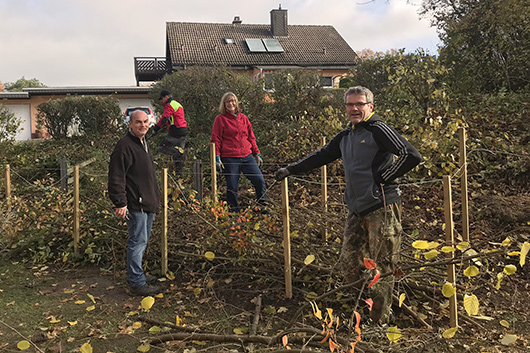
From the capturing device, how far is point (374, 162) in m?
3.53

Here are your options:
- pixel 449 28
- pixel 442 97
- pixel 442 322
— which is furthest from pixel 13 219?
pixel 449 28

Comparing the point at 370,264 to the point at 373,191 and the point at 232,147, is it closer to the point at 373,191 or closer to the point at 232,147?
the point at 373,191

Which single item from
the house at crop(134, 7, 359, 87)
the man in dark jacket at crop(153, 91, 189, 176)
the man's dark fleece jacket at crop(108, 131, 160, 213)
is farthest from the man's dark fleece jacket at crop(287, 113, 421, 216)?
the house at crop(134, 7, 359, 87)

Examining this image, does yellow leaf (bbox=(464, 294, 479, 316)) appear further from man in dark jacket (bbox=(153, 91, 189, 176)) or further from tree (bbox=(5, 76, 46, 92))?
tree (bbox=(5, 76, 46, 92))

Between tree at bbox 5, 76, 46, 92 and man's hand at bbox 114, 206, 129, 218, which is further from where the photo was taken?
tree at bbox 5, 76, 46, 92

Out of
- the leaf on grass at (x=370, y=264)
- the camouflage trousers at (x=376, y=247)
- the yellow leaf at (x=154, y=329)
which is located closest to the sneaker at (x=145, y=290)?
the yellow leaf at (x=154, y=329)

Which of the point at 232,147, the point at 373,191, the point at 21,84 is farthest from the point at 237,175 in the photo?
the point at 21,84

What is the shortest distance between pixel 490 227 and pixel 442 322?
99.8 inches

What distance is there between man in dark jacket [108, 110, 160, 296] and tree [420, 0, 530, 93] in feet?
27.9

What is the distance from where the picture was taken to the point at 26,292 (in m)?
4.94

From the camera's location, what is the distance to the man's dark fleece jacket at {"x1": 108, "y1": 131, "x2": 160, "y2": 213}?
4.33 meters

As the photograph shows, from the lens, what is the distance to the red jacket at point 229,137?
638 centimetres

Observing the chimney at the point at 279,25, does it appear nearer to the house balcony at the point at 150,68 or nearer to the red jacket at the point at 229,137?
the house balcony at the point at 150,68

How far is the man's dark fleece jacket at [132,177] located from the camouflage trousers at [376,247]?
1.88 metres
